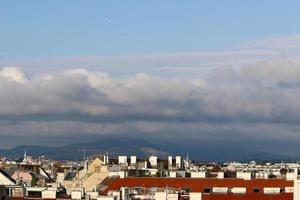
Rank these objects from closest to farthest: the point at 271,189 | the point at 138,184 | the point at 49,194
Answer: the point at 49,194
the point at 271,189
the point at 138,184

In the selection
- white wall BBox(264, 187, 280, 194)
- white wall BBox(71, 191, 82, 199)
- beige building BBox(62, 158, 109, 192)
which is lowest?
white wall BBox(71, 191, 82, 199)

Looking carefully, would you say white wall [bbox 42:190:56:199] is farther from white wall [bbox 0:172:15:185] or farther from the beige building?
the beige building

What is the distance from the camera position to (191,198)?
108812 millimetres

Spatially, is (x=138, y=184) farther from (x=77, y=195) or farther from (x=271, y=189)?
(x=77, y=195)

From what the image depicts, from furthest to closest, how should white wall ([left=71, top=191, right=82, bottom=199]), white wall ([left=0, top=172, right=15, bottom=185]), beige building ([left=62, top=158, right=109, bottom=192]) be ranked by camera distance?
beige building ([left=62, top=158, right=109, bottom=192])
white wall ([left=0, top=172, right=15, bottom=185])
white wall ([left=71, top=191, right=82, bottom=199])

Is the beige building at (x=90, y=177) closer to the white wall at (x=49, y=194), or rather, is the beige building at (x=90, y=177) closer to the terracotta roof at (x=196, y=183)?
the terracotta roof at (x=196, y=183)

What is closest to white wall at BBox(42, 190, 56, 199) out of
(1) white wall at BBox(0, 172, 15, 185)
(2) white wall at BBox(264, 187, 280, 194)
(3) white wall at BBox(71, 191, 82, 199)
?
(3) white wall at BBox(71, 191, 82, 199)

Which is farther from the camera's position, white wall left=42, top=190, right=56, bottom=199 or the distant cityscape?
the distant cityscape

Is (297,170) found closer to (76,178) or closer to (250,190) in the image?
(250,190)

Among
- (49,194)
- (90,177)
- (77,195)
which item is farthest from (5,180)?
(90,177)

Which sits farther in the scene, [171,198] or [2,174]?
[2,174]

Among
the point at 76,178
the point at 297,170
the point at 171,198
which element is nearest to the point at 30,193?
the point at 171,198

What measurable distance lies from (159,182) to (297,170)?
32327 millimetres

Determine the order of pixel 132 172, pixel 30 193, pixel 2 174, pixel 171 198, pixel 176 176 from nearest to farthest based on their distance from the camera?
pixel 171 198, pixel 30 193, pixel 2 174, pixel 176 176, pixel 132 172
